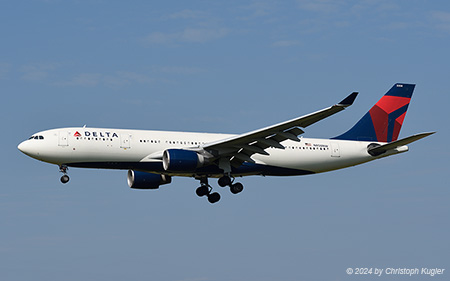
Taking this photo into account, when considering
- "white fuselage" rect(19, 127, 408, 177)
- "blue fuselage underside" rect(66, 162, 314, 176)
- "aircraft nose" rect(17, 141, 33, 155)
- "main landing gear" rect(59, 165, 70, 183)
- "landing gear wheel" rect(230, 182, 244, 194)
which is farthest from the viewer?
"landing gear wheel" rect(230, 182, 244, 194)

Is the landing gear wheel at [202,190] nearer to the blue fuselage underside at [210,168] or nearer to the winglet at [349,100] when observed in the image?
the blue fuselage underside at [210,168]

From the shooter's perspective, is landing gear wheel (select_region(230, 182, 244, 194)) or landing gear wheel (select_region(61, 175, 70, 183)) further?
landing gear wheel (select_region(230, 182, 244, 194))

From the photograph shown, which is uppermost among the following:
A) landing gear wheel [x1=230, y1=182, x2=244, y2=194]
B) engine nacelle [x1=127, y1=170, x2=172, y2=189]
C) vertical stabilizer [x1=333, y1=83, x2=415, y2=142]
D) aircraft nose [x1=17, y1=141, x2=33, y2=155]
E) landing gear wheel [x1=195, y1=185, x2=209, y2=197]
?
vertical stabilizer [x1=333, y1=83, x2=415, y2=142]

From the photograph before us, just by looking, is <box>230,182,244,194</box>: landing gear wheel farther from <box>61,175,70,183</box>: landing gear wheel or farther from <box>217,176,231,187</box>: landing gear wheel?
<box>61,175,70,183</box>: landing gear wheel

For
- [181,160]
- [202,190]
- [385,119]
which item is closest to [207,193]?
[202,190]

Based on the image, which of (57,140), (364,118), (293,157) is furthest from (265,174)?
(57,140)

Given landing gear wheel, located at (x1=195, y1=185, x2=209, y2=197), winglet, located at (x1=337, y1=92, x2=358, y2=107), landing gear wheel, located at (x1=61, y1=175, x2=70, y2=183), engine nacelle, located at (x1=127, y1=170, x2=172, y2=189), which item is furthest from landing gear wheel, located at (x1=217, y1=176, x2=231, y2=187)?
winglet, located at (x1=337, y1=92, x2=358, y2=107)

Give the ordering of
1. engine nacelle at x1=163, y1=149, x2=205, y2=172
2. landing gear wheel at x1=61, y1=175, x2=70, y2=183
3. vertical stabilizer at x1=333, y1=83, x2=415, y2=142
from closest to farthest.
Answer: engine nacelle at x1=163, y1=149, x2=205, y2=172, landing gear wheel at x1=61, y1=175, x2=70, y2=183, vertical stabilizer at x1=333, y1=83, x2=415, y2=142

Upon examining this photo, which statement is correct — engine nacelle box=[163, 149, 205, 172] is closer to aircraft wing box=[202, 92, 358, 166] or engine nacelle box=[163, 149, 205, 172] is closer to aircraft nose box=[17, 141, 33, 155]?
aircraft wing box=[202, 92, 358, 166]

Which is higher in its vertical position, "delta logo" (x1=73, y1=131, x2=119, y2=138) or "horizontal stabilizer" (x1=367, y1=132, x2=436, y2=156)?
"delta logo" (x1=73, y1=131, x2=119, y2=138)

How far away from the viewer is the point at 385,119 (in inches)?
1901

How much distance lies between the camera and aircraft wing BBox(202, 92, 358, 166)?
37.3m

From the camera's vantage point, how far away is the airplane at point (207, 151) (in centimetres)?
4034

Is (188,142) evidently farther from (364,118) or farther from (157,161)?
(364,118)
